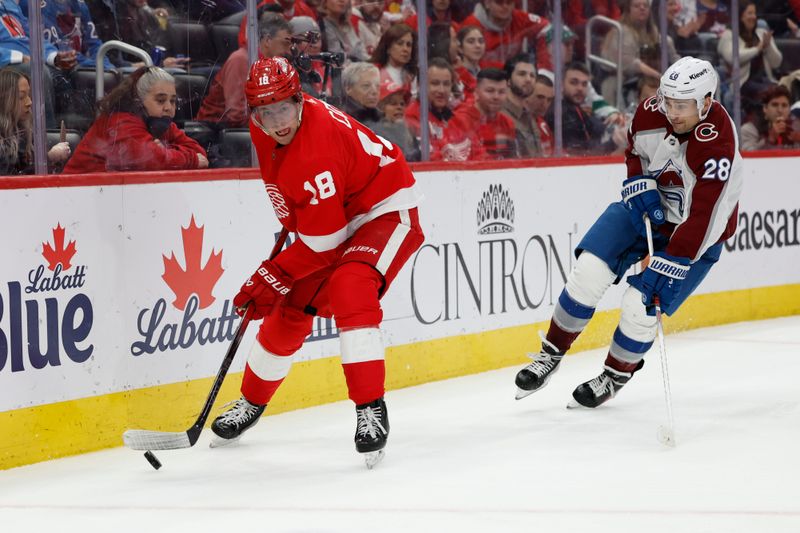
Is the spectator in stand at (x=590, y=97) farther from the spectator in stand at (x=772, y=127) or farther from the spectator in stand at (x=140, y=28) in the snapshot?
the spectator in stand at (x=140, y=28)

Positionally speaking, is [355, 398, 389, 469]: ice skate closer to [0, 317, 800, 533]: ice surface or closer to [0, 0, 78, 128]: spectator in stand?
[0, 317, 800, 533]: ice surface

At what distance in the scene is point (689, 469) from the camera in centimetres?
375

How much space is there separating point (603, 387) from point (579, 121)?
232 centimetres

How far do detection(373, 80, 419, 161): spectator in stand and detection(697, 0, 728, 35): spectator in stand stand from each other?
2.38m

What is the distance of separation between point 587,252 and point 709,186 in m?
0.57

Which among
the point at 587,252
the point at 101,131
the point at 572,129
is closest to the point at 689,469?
the point at 587,252

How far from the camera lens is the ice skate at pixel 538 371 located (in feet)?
15.2

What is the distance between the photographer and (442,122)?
240 inches

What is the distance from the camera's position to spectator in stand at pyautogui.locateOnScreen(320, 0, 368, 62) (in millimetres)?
5461

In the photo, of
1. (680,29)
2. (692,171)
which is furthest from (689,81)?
(680,29)

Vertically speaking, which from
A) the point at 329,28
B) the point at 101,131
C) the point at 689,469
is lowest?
the point at 689,469

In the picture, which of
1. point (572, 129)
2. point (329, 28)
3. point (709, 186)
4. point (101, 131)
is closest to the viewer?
point (709, 186)

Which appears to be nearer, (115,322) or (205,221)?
(115,322)

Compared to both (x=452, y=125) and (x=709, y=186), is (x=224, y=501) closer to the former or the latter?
(x=709, y=186)
